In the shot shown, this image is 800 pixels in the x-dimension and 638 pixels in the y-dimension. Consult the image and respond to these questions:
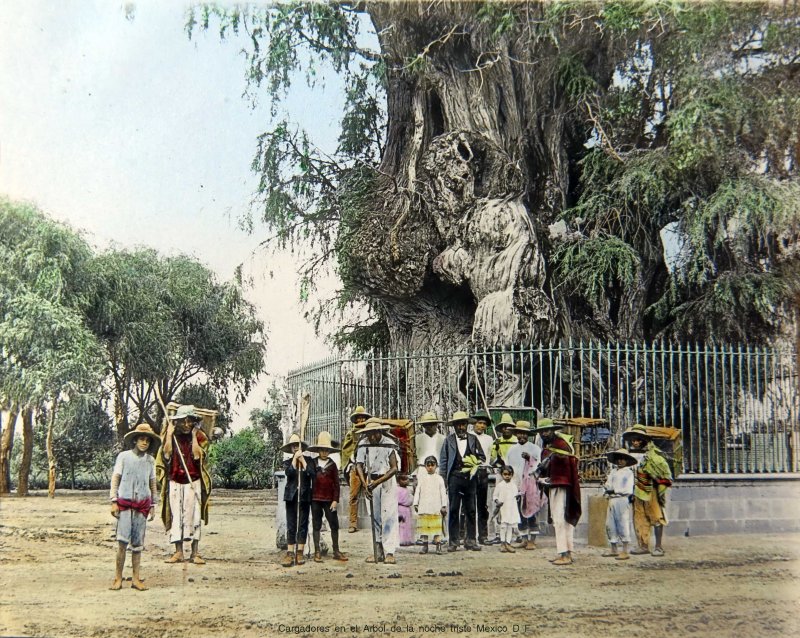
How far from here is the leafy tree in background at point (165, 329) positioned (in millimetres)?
25766

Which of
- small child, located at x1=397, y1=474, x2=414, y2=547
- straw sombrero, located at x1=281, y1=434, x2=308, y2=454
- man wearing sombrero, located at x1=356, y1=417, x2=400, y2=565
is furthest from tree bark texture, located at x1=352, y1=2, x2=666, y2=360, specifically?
straw sombrero, located at x1=281, y1=434, x2=308, y2=454

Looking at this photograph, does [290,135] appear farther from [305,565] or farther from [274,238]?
[305,565]

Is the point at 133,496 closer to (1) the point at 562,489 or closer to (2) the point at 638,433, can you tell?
(1) the point at 562,489

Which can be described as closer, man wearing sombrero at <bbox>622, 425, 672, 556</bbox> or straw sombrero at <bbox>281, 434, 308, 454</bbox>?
straw sombrero at <bbox>281, 434, 308, 454</bbox>

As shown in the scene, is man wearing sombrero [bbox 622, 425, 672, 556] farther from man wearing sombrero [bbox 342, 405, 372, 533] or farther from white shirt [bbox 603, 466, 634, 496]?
man wearing sombrero [bbox 342, 405, 372, 533]

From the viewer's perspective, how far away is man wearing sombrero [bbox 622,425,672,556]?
11781 millimetres

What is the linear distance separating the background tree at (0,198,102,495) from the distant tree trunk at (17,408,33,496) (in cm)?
3

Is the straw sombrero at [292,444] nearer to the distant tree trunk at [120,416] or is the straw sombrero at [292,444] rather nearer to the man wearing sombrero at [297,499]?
the man wearing sombrero at [297,499]

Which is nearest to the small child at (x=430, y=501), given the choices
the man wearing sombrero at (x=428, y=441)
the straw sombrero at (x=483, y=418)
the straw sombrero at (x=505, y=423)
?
the man wearing sombrero at (x=428, y=441)

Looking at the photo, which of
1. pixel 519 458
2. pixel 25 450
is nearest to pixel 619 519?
pixel 519 458

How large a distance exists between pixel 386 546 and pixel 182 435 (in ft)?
9.31

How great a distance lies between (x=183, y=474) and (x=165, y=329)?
17620 millimetres

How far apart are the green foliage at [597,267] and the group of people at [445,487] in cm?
554

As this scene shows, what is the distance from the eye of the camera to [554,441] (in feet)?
38.2
